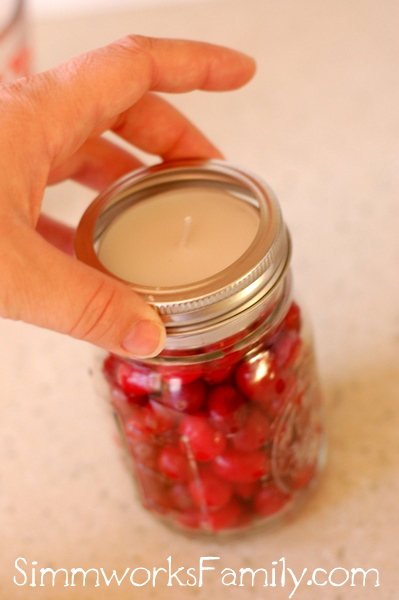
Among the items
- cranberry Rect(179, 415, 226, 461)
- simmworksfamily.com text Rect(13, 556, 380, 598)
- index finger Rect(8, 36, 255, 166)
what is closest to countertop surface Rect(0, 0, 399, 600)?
simmworksfamily.com text Rect(13, 556, 380, 598)

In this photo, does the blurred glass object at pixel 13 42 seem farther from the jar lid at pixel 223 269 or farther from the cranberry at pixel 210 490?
the cranberry at pixel 210 490

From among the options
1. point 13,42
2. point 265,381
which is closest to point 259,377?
point 265,381

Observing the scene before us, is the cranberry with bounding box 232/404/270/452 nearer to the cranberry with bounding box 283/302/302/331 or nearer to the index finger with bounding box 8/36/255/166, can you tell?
the cranberry with bounding box 283/302/302/331

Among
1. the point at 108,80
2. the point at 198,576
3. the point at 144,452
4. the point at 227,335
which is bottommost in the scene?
the point at 198,576

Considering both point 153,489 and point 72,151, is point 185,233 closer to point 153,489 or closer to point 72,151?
point 72,151

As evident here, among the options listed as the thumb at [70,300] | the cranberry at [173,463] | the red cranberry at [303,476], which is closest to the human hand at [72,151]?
the thumb at [70,300]

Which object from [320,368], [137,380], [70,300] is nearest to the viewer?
[70,300]
